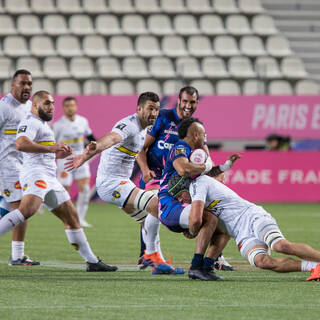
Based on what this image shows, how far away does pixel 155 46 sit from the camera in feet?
85.5

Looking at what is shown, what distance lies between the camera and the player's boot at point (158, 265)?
8.76m

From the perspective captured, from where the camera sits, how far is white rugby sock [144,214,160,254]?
9219 millimetres

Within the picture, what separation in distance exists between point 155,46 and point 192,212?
61.3 ft

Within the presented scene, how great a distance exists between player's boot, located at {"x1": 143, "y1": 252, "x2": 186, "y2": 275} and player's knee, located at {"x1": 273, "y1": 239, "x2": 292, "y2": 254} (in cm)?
156

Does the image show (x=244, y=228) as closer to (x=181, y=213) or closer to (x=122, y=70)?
(x=181, y=213)

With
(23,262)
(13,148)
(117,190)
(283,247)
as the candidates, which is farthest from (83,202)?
(283,247)

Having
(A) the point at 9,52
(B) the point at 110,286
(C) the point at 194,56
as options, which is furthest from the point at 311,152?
(B) the point at 110,286

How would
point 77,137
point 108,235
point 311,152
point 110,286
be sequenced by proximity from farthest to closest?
point 311,152 → point 77,137 → point 108,235 → point 110,286

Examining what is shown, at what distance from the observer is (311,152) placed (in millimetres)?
22219

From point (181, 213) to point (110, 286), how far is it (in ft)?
3.59

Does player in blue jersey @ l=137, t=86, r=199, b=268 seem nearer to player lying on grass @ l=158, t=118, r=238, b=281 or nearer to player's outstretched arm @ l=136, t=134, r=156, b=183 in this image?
player's outstretched arm @ l=136, t=134, r=156, b=183

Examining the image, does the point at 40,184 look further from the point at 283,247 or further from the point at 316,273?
the point at 316,273

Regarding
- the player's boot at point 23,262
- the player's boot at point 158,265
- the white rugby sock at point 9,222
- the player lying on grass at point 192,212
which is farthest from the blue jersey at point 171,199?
the player's boot at point 23,262

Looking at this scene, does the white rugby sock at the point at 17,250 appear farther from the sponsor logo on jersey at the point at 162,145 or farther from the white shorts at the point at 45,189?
the sponsor logo on jersey at the point at 162,145
